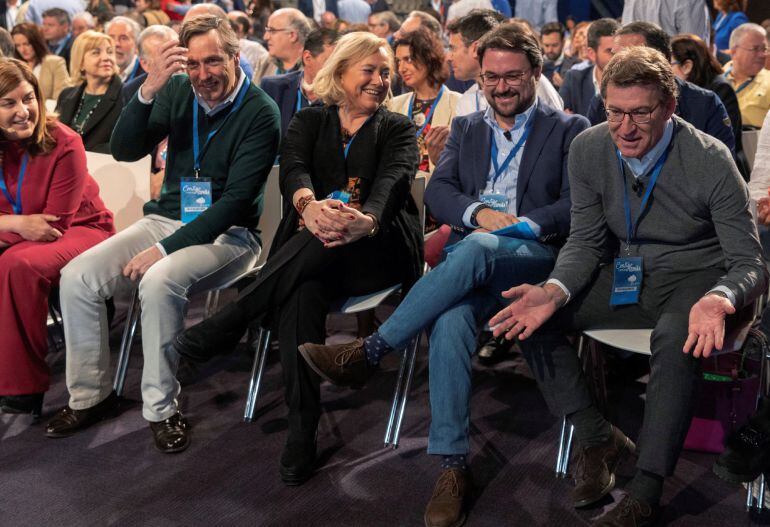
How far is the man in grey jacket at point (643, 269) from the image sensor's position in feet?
7.82

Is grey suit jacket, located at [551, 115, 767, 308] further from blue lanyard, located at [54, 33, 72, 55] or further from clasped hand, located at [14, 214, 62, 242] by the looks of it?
blue lanyard, located at [54, 33, 72, 55]

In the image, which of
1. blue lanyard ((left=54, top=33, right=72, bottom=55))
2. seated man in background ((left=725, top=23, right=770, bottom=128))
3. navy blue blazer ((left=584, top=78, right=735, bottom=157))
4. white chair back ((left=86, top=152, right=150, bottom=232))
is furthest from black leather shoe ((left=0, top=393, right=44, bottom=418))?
blue lanyard ((left=54, top=33, right=72, bottom=55))

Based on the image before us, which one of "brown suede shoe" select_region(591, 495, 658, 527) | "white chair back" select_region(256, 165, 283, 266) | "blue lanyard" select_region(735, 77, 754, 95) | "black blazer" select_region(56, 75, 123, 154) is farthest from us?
"blue lanyard" select_region(735, 77, 754, 95)

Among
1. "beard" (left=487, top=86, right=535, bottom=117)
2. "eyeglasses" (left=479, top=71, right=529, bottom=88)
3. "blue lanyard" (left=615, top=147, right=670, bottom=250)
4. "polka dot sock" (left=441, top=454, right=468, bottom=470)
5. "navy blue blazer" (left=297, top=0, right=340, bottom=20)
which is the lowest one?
"polka dot sock" (left=441, top=454, right=468, bottom=470)

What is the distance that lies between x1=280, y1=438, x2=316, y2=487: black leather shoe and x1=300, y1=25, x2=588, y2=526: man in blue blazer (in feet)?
1.00

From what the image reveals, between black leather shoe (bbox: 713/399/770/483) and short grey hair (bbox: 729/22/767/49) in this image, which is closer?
black leather shoe (bbox: 713/399/770/483)

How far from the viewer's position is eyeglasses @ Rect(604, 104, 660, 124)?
8.44ft

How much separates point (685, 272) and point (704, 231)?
139mm

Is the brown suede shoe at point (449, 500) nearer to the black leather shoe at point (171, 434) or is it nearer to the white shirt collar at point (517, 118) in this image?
the black leather shoe at point (171, 434)

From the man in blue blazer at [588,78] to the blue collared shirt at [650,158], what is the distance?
7.23 ft

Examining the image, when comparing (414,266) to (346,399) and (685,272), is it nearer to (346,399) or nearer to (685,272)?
(346,399)

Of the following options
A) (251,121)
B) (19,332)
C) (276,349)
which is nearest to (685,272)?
(251,121)

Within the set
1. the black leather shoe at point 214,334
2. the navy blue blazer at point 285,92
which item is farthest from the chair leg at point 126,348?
the navy blue blazer at point 285,92

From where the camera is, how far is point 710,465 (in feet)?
9.39
